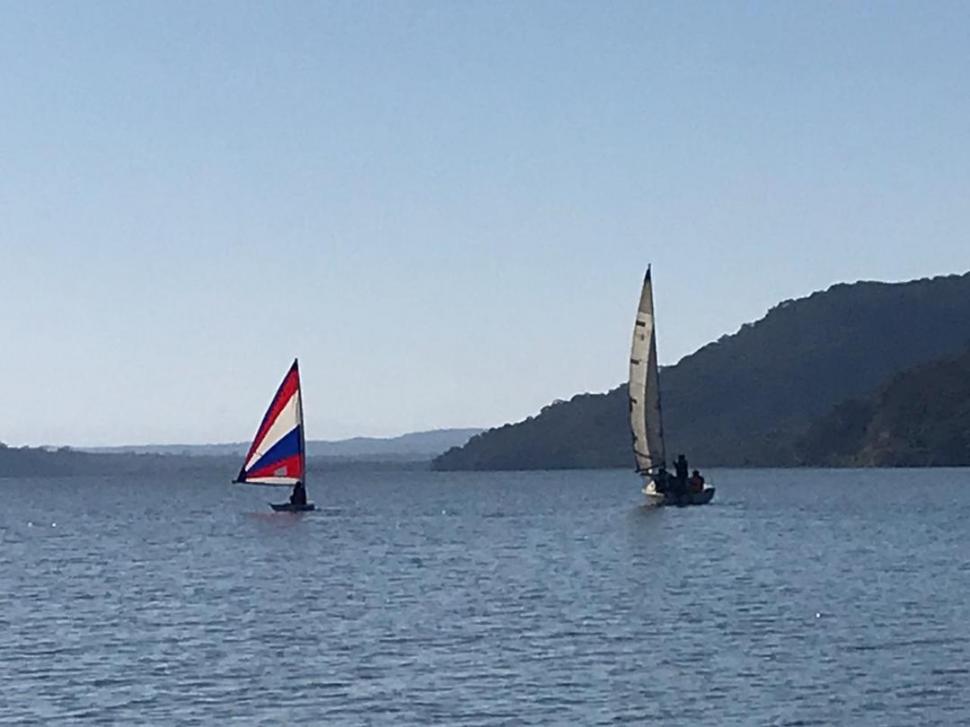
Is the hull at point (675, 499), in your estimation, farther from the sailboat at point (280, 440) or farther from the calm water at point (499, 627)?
the sailboat at point (280, 440)

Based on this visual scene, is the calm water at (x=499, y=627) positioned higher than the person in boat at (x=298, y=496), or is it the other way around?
the person in boat at (x=298, y=496)

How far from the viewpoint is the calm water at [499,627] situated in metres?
36.6

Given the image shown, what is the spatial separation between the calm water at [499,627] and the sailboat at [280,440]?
3514mm

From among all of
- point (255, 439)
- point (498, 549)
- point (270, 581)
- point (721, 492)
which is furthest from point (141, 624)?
point (721, 492)

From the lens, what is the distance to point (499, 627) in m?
49.5

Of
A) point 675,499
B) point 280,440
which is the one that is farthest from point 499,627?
point 675,499

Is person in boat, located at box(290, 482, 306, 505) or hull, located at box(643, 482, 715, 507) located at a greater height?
person in boat, located at box(290, 482, 306, 505)

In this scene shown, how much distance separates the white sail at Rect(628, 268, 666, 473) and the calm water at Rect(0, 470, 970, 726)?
7.05m

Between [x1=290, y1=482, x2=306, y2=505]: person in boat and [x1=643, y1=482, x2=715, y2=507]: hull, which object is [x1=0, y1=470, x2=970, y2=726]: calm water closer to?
[x1=290, y1=482, x2=306, y2=505]: person in boat

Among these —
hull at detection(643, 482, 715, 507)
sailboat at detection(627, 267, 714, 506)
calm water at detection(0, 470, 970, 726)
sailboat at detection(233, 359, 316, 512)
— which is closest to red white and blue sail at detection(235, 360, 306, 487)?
sailboat at detection(233, 359, 316, 512)

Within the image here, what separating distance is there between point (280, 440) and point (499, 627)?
55419 mm

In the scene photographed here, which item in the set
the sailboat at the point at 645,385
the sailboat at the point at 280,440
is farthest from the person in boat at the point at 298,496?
the sailboat at the point at 645,385

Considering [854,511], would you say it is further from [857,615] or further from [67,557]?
[857,615]

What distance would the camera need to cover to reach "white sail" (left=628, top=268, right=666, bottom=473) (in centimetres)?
10631
